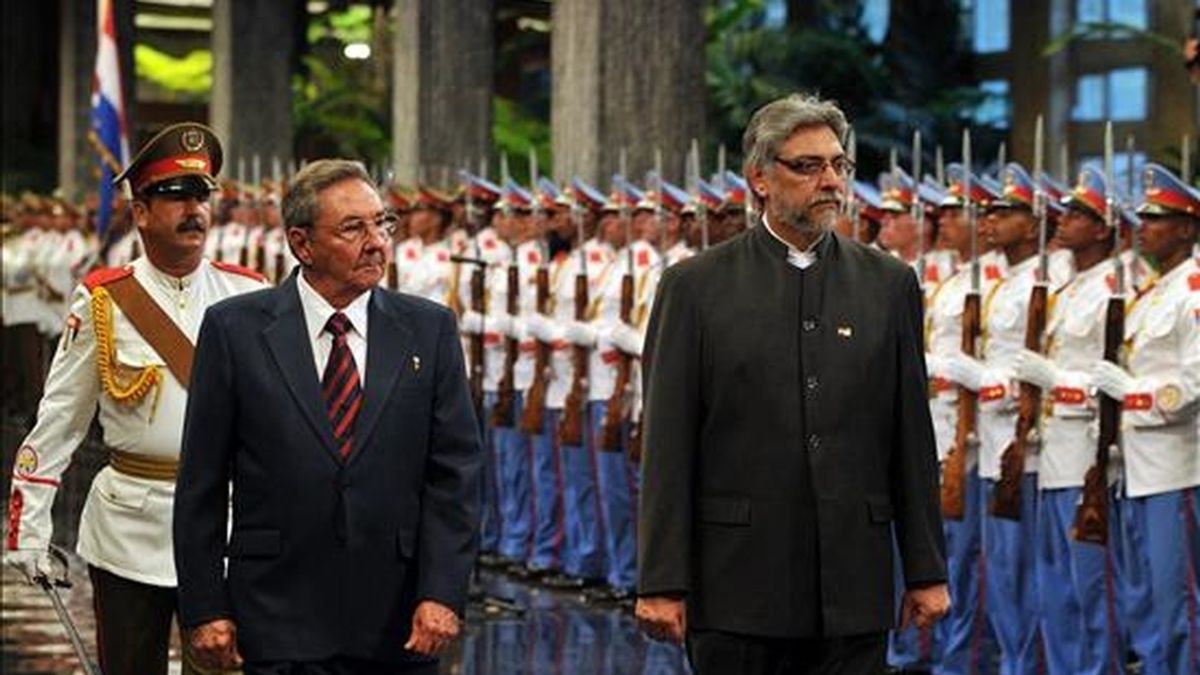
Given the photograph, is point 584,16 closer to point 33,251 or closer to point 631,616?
point 631,616

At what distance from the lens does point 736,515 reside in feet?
18.7

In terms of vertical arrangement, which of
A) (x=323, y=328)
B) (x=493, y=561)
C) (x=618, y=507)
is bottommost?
(x=493, y=561)

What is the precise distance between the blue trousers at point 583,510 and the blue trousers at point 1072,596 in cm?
427

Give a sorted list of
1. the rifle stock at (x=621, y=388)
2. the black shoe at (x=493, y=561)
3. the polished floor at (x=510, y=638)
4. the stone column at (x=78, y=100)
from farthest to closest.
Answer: the stone column at (x=78, y=100) < the black shoe at (x=493, y=561) < the rifle stock at (x=621, y=388) < the polished floor at (x=510, y=638)

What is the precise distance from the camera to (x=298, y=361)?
578cm

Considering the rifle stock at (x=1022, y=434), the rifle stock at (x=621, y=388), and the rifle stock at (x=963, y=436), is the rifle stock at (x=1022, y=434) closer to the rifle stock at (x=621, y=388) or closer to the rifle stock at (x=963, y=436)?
the rifle stock at (x=963, y=436)

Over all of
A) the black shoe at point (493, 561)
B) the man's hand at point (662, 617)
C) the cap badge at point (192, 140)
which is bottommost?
the black shoe at point (493, 561)

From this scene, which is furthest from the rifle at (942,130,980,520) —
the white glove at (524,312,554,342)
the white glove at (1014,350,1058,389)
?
the white glove at (524,312,554,342)

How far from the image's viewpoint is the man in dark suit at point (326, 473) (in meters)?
5.71

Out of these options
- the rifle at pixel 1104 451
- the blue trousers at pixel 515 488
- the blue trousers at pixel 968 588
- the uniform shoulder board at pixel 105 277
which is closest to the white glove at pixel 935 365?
the blue trousers at pixel 968 588

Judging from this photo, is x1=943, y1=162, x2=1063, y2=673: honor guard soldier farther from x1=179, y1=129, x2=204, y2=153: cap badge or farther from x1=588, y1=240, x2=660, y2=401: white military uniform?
x1=179, y1=129, x2=204, y2=153: cap badge

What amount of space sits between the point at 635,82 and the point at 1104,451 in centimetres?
651

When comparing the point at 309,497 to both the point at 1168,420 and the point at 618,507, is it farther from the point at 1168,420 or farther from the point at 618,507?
the point at 618,507

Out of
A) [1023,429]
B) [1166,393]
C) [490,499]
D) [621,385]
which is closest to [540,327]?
[621,385]
